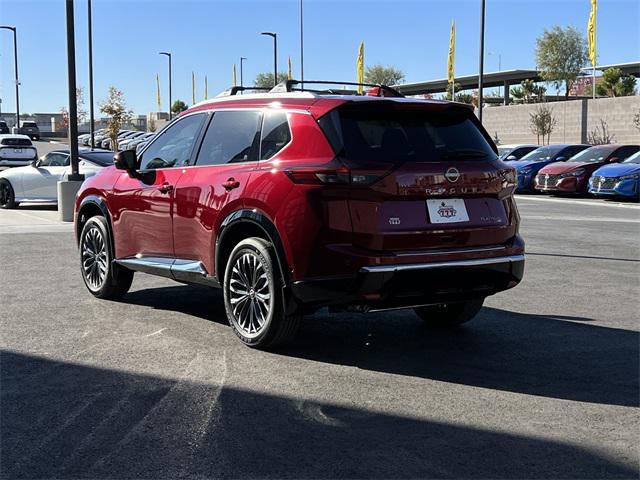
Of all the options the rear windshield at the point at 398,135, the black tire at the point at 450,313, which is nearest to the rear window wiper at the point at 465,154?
the rear windshield at the point at 398,135

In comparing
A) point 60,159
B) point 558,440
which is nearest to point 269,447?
point 558,440

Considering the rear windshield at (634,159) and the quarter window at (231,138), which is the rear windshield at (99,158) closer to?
the quarter window at (231,138)

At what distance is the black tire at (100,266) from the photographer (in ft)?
26.2

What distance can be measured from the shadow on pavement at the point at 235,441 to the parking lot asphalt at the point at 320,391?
1 centimetres

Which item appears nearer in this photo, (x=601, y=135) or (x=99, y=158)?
(x=99, y=158)

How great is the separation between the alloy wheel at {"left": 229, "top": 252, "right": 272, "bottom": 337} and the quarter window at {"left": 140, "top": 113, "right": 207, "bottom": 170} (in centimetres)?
129

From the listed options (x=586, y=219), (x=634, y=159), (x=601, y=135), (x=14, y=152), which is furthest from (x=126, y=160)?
(x=601, y=135)

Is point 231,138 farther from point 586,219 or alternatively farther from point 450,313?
point 586,219

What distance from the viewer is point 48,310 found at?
753cm

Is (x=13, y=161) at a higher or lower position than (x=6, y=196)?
higher

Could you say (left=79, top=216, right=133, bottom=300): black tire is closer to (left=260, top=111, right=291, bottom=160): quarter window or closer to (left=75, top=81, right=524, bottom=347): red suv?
(left=75, top=81, right=524, bottom=347): red suv

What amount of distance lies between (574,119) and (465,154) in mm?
42779

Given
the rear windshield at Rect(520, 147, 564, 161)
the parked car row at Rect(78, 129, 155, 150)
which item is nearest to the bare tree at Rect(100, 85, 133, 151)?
the parked car row at Rect(78, 129, 155, 150)

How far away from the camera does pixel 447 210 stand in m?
5.71
